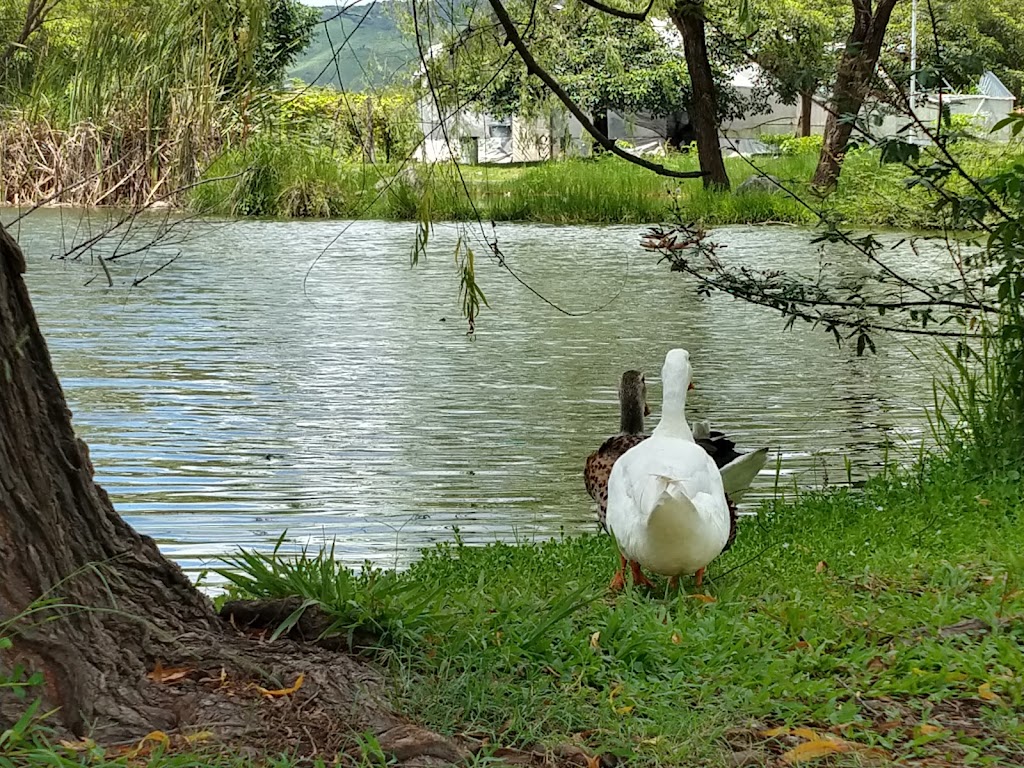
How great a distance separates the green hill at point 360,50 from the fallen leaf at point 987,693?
2.43 meters

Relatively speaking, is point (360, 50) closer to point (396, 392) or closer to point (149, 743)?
point (149, 743)

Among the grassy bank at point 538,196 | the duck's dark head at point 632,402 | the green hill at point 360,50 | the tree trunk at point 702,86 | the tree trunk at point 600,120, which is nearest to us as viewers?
the green hill at point 360,50

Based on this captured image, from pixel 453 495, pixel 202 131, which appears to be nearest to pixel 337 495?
pixel 453 495

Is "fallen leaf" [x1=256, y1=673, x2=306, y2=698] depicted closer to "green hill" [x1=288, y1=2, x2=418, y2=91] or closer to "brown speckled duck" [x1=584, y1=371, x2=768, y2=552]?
"green hill" [x1=288, y1=2, x2=418, y2=91]

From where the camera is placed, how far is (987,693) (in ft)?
11.2

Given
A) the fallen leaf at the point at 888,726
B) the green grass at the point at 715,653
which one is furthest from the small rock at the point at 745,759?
the fallen leaf at the point at 888,726

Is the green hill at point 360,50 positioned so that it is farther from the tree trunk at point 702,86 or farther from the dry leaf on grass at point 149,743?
the tree trunk at point 702,86

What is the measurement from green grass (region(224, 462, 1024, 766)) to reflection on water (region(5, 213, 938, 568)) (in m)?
1.73

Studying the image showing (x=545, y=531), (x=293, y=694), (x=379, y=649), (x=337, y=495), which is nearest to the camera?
(x=293, y=694)

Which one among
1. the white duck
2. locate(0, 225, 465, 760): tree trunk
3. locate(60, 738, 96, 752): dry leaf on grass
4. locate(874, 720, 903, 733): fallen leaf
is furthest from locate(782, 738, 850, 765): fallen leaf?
locate(60, 738, 96, 752): dry leaf on grass

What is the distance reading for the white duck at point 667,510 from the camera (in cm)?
440

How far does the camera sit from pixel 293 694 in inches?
122

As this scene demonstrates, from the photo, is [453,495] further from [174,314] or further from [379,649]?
[174,314]

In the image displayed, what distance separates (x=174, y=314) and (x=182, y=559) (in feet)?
24.9
